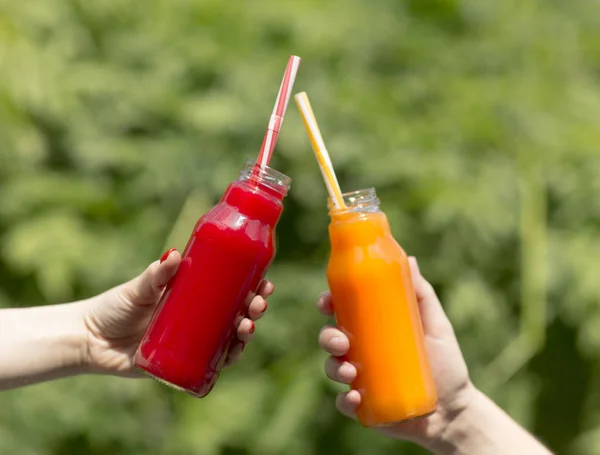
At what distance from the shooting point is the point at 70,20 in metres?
1.90

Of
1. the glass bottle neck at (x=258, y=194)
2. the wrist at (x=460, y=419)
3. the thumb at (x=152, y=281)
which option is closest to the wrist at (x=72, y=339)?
the thumb at (x=152, y=281)

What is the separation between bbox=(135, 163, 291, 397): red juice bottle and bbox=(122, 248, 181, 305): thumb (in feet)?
0.06

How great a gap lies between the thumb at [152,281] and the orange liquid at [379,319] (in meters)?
0.23

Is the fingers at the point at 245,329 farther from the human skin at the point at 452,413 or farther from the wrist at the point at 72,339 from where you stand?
the wrist at the point at 72,339

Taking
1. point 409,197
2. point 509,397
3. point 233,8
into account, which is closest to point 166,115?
point 233,8

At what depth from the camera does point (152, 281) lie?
1.03m

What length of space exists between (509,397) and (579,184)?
576 millimetres

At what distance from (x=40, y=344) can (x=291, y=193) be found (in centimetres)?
86

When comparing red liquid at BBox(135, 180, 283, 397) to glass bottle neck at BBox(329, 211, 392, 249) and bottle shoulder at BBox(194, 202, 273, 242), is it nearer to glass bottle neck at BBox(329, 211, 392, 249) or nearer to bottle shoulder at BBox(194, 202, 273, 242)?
bottle shoulder at BBox(194, 202, 273, 242)

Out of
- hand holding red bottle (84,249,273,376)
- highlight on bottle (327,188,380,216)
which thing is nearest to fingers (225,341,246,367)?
hand holding red bottle (84,249,273,376)

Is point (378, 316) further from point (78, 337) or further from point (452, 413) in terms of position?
point (78, 337)

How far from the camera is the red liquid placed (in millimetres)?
974

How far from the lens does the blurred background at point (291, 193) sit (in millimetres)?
1706

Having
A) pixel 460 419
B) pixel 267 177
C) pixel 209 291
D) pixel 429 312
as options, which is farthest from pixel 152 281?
pixel 460 419
